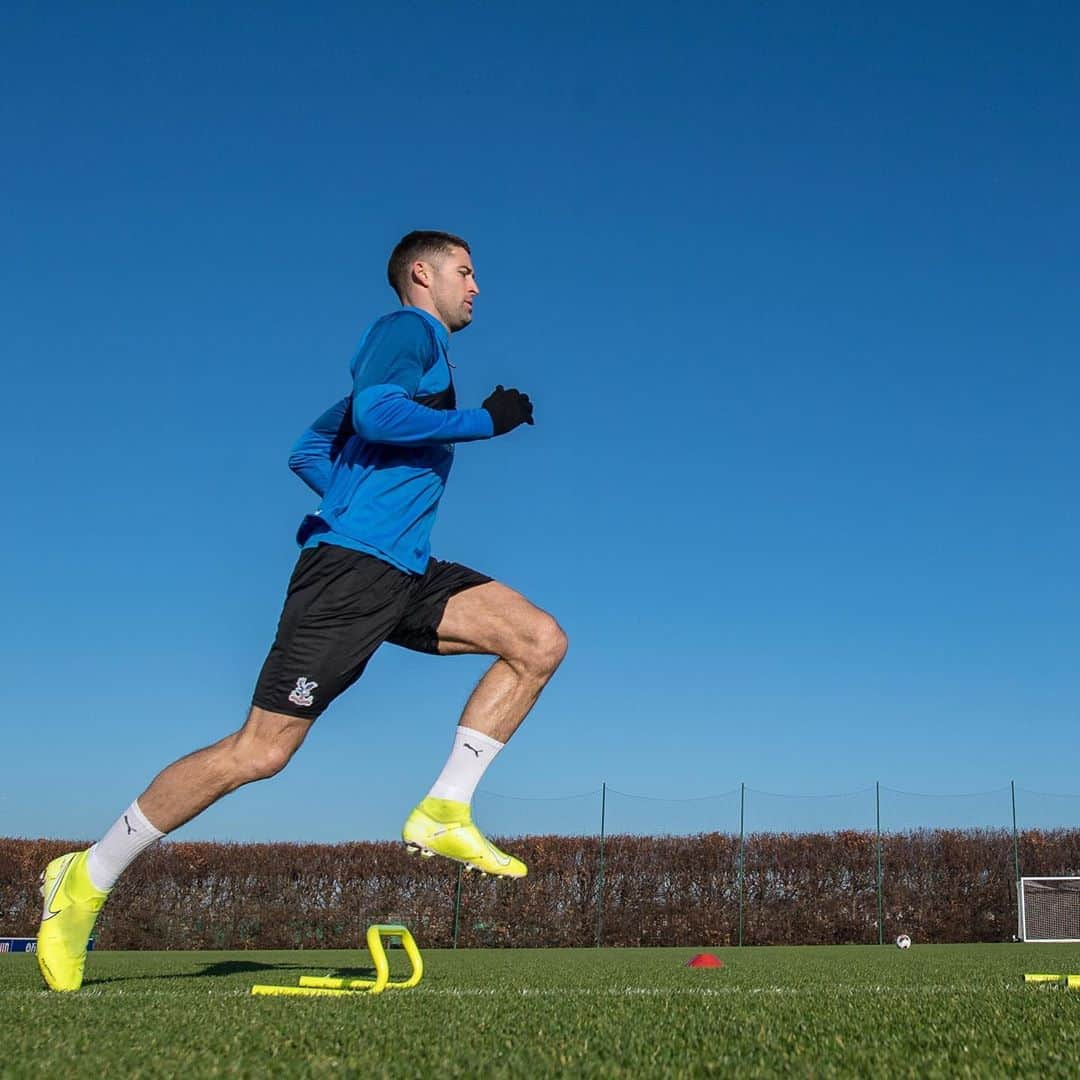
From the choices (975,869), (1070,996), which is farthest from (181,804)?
(975,869)

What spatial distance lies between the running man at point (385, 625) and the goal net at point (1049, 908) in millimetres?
15134

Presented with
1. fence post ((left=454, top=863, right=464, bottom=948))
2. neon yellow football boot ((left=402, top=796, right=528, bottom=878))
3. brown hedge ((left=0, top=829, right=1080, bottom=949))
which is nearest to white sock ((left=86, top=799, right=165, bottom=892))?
neon yellow football boot ((left=402, top=796, right=528, bottom=878))

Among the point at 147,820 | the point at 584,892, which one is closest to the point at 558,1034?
the point at 147,820

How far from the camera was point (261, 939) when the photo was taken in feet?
61.0

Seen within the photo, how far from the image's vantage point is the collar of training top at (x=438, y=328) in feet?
14.4

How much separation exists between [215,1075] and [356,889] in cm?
1794

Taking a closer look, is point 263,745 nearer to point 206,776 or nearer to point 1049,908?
point 206,776

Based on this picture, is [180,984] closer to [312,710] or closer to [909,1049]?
[312,710]

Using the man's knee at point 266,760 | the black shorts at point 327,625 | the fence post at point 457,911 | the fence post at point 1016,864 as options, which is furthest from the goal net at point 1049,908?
the man's knee at point 266,760

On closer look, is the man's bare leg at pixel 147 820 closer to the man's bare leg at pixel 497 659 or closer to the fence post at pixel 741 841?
the man's bare leg at pixel 497 659

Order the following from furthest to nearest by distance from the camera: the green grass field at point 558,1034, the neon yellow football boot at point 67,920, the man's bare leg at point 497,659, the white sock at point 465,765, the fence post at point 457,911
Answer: the fence post at point 457,911
the man's bare leg at point 497,659
the white sock at point 465,765
the neon yellow football boot at point 67,920
the green grass field at point 558,1034

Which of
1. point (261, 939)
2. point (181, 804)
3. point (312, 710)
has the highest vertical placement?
point (312, 710)

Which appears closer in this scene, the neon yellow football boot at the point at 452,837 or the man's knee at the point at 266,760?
the man's knee at the point at 266,760

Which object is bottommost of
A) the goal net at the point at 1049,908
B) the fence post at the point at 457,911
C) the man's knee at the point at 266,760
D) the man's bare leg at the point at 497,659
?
the fence post at the point at 457,911
